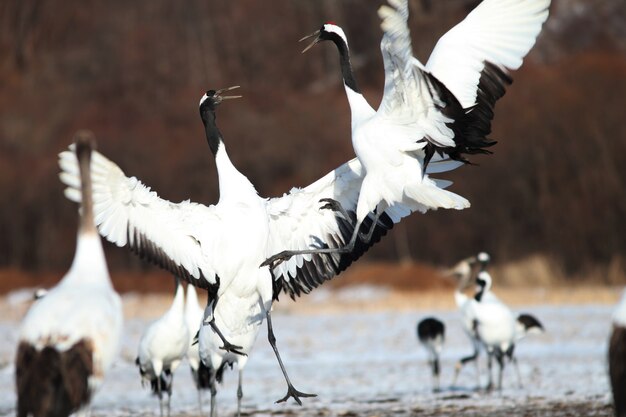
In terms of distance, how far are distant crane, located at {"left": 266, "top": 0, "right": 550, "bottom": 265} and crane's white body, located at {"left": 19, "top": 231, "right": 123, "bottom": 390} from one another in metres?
2.54

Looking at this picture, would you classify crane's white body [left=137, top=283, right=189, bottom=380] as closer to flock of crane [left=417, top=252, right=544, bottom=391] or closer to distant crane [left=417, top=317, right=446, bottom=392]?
distant crane [left=417, top=317, right=446, bottom=392]

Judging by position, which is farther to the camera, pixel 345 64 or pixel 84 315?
pixel 345 64

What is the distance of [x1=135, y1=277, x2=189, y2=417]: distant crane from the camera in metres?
10.9

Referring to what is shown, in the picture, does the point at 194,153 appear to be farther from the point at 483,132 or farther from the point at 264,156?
the point at 483,132

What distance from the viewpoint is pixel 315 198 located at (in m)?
9.42

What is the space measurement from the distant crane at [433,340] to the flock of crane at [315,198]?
Result: 329cm

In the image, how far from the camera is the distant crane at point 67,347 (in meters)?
6.29

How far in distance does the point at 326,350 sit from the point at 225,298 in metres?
7.62

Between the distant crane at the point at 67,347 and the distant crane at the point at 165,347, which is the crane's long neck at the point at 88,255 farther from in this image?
the distant crane at the point at 165,347

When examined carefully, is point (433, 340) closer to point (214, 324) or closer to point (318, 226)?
point (318, 226)

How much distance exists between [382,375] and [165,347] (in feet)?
11.0

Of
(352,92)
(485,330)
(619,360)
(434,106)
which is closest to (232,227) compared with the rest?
(352,92)

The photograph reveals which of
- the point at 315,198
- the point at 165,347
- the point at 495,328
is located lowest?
the point at 165,347

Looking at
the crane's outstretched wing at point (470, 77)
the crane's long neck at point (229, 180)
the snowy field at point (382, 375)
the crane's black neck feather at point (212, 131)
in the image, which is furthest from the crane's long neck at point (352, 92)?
the snowy field at point (382, 375)
